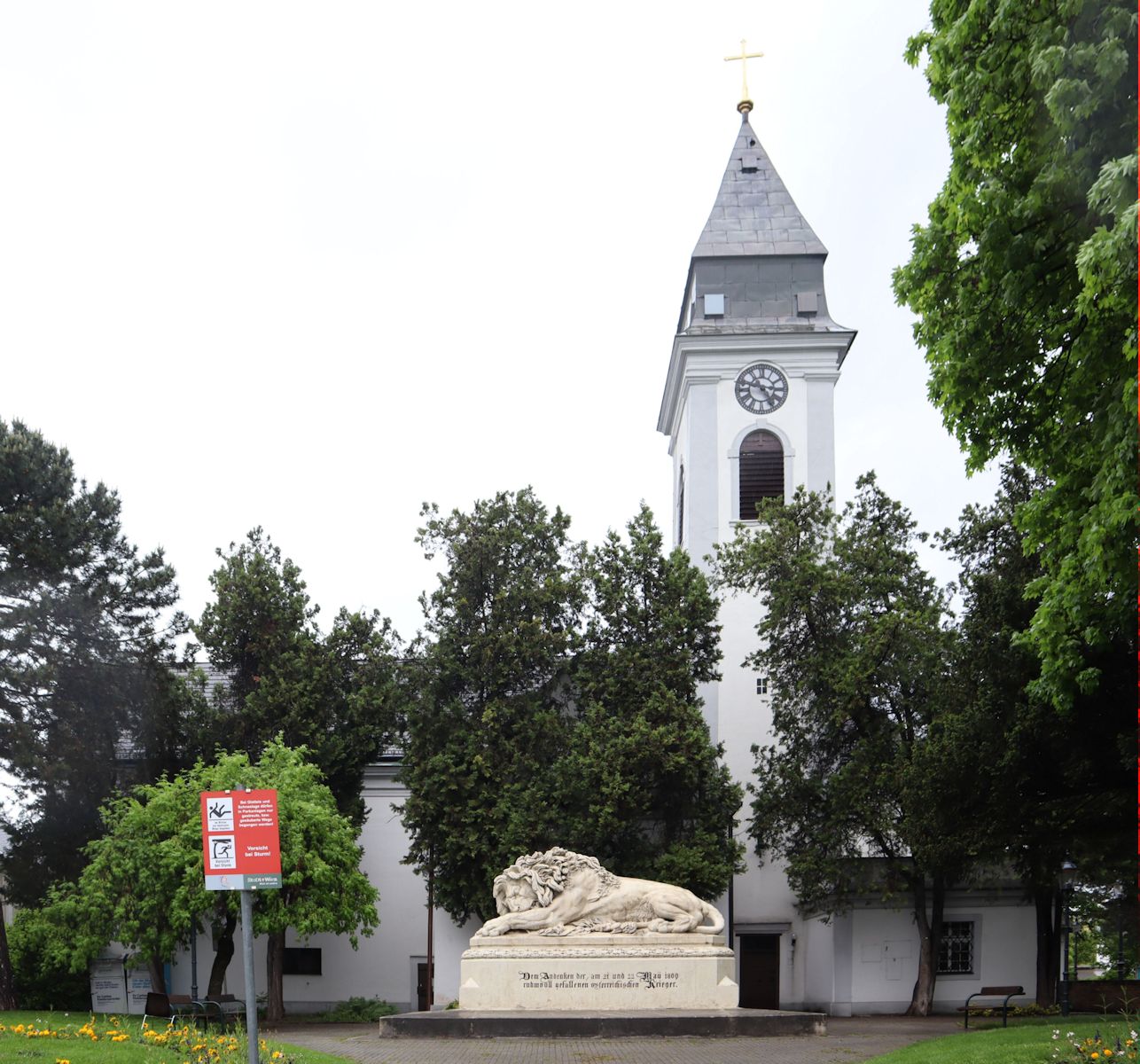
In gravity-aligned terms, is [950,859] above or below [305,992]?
above

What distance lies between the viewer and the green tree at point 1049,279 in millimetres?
11047

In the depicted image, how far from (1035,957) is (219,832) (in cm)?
2693

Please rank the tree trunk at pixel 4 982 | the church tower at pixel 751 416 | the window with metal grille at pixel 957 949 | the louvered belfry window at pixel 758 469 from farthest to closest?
the louvered belfry window at pixel 758 469 → the church tower at pixel 751 416 → the window with metal grille at pixel 957 949 → the tree trunk at pixel 4 982

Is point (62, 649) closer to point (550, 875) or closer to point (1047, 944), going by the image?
point (550, 875)

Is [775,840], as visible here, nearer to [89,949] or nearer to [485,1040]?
[485,1040]

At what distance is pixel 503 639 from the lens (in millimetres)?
30750

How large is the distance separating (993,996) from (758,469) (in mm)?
15173

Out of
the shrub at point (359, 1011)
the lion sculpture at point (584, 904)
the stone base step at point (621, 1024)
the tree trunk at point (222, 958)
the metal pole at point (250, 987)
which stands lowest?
the shrub at point (359, 1011)

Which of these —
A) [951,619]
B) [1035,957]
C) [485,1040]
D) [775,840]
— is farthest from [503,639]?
[1035,957]

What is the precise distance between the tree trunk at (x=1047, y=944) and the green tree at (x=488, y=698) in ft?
35.9

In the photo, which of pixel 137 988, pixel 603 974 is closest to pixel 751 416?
pixel 603 974

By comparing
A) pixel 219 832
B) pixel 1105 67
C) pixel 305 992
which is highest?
pixel 1105 67

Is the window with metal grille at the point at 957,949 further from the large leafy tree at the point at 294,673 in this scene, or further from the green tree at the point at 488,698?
the large leafy tree at the point at 294,673

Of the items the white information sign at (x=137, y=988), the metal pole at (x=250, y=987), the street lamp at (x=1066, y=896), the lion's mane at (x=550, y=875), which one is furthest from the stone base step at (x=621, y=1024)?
the white information sign at (x=137, y=988)
